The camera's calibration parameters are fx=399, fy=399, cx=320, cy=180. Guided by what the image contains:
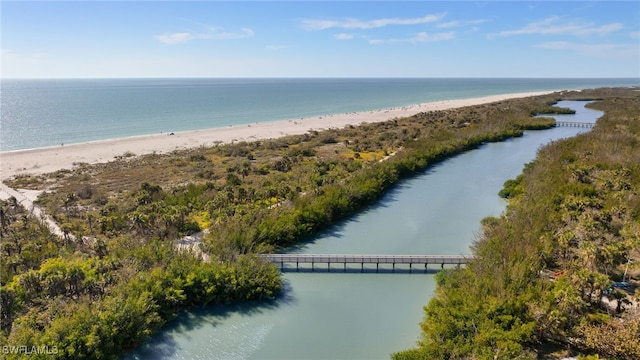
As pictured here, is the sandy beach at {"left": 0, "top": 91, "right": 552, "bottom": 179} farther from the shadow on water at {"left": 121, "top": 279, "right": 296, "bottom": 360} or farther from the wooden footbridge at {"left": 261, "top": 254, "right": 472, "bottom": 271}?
the wooden footbridge at {"left": 261, "top": 254, "right": 472, "bottom": 271}

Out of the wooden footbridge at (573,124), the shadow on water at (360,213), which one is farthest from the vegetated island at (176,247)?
the wooden footbridge at (573,124)

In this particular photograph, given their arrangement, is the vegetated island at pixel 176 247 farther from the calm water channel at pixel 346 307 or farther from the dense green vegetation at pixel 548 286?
the calm water channel at pixel 346 307

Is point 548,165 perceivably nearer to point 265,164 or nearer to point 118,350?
point 265,164

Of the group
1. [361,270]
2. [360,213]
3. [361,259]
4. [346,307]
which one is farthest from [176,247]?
[360,213]

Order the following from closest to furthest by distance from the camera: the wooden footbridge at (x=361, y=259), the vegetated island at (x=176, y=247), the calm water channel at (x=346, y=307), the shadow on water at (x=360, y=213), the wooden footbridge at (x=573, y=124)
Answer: the vegetated island at (x=176, y=247) → the calm water channel at (x=346, y=307) → the wooden footbridge at (x=361, y=259) → the shadow on water at (x=360, y=213) → the wooden footbridge at (x=573, y=124)

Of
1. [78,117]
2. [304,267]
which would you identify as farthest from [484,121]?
[78,117]

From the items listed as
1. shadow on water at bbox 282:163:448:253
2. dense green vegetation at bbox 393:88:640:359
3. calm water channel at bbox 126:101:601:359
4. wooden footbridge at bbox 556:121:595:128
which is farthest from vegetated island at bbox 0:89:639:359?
wooden footbridge at bbox 556:121:595:128
